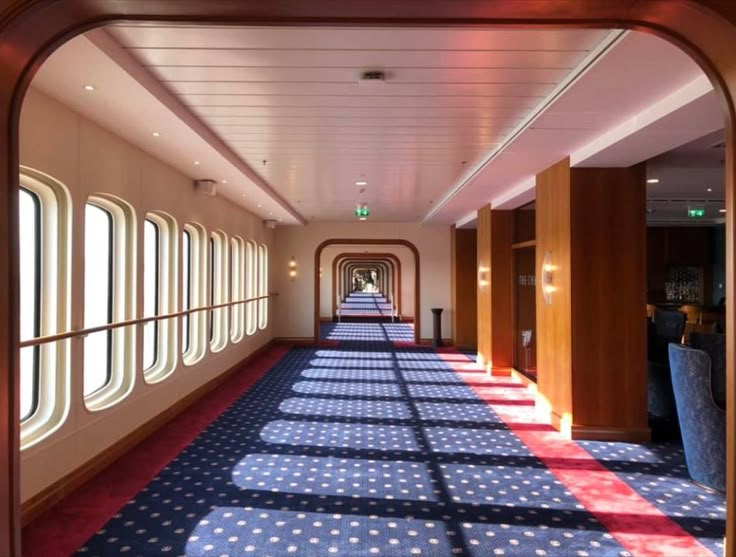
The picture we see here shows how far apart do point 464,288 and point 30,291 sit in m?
10.4

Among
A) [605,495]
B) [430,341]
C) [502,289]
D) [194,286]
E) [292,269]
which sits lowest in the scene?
[605,495]

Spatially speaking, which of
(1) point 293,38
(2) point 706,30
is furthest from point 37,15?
(2) point 706,30

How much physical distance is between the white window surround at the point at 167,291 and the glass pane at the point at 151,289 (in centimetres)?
4

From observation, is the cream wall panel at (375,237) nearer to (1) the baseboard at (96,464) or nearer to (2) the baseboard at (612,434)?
(1) the baseboard at (96,464)

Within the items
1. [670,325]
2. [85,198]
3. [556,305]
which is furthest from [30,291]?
[670,325]

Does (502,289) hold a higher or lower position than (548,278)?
lower

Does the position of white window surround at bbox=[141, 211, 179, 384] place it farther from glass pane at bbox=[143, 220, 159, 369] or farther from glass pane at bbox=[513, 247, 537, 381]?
glass pane at bbox=[513, 247, 537, 381]

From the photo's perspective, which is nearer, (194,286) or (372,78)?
(372,78)

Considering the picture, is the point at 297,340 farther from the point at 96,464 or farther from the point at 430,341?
the point at 96,464

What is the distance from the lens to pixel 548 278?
6590mm

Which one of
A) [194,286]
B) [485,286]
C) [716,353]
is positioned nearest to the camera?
[716,353]

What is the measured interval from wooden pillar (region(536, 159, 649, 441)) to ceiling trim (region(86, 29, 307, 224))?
376cm

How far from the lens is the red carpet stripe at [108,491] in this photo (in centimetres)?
354

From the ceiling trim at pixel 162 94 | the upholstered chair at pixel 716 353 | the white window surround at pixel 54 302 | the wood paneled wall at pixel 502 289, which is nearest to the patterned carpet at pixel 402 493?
the upholstered chair at pixel 716 353
